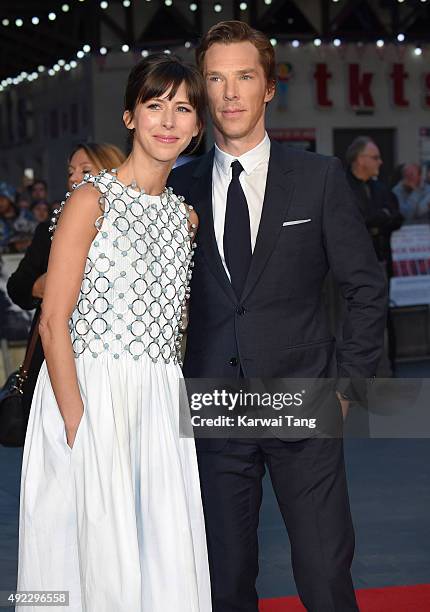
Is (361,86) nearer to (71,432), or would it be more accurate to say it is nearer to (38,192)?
(38,192)

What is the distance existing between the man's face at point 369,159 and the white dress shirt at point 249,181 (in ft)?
16.0

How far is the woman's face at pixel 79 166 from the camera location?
402 cm

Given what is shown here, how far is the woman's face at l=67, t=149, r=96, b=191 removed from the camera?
13.2 ft

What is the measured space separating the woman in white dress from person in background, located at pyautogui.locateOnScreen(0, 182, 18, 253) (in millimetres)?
6009

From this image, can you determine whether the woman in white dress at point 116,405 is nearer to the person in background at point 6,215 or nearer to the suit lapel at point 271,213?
the suit lapel at point 271,213

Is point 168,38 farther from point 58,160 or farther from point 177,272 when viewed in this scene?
point 177,272

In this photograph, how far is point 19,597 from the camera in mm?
2520

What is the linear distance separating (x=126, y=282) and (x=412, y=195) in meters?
8.42

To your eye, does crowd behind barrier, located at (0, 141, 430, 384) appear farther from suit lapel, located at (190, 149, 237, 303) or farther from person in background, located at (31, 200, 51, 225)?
suit lapel, located at (190, 149, 237, 303)

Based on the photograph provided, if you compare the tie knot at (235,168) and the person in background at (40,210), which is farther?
the person in background at (40,210)

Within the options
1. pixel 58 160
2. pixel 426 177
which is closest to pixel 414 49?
pixel 426 177

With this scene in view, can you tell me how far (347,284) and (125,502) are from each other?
2.78 feet

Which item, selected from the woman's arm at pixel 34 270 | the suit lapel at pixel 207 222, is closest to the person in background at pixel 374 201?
the woman's arm at pixel 34 270
